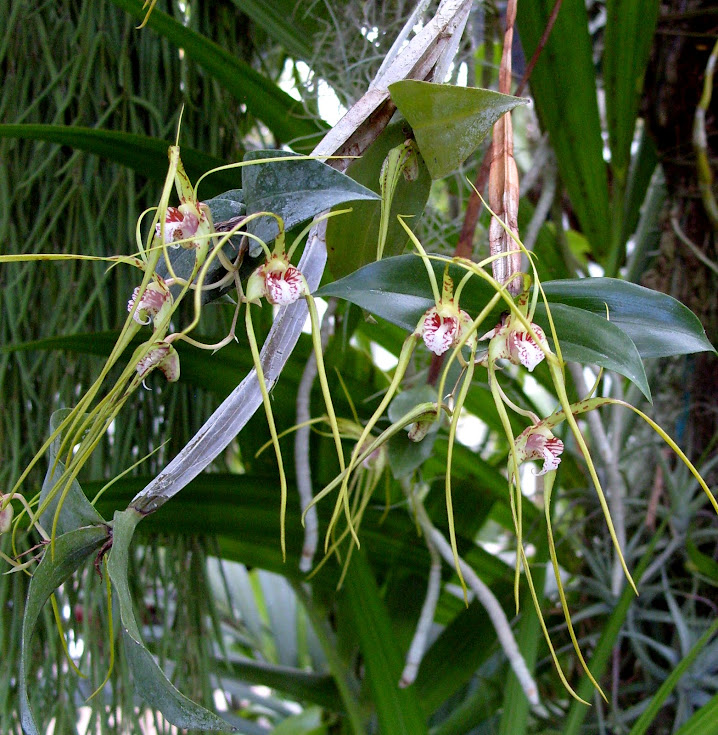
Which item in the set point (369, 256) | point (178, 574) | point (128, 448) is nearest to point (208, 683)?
point (178, 574)

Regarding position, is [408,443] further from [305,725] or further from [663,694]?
[305,725]

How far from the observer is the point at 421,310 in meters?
0.23

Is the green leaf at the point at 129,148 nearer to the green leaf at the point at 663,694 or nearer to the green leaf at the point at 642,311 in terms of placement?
the green leaf at the point at 642,311

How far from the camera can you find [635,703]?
0.65 metres

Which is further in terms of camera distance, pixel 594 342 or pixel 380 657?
pixel 380 657

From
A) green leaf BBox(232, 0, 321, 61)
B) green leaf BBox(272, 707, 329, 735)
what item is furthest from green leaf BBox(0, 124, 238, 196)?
green leaf BBox(272, 707, 329, 735)

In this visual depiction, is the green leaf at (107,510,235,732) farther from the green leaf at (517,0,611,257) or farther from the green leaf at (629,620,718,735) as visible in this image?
the green leaf at (517,0,611,257)

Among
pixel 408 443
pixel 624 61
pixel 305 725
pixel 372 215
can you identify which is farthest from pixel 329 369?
pixel 305 725

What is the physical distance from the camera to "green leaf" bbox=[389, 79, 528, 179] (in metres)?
Answer: 0.22

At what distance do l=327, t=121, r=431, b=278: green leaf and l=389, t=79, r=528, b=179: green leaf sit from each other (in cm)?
3

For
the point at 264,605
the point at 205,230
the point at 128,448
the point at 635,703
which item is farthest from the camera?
the point at 264,605

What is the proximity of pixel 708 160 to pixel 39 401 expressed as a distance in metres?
0.64

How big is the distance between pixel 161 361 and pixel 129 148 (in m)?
0.26

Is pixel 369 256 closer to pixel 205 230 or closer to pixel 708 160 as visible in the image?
pixel 205 230
